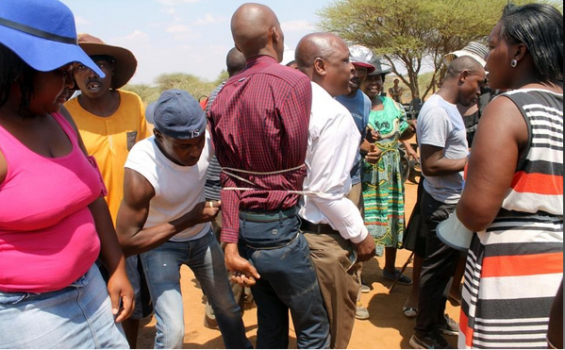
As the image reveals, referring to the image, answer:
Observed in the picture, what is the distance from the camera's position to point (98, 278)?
1876 millimetres

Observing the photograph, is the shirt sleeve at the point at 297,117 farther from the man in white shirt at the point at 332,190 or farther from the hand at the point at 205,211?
the hand at the point at 205,211

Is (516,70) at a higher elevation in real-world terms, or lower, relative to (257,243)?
higher

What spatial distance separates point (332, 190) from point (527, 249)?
2.94 feet

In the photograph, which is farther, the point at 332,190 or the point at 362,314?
the point at 362,314

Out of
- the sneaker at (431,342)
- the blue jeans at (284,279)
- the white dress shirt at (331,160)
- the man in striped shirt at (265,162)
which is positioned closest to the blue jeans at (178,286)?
the blue jeans at (284,279)

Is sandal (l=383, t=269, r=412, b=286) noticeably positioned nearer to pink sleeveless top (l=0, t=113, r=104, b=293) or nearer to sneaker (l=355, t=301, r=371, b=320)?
sneaker (l=355, t=301, r=371, b=320)

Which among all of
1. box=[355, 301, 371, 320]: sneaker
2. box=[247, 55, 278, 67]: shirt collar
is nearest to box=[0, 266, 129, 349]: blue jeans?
box=[247, 55, 278, 67]: shirt collar

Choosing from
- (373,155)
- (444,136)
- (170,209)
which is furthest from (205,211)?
(373,155)

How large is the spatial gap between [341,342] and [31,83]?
198cm

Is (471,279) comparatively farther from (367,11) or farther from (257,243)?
(367,11)

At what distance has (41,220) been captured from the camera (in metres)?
1.56

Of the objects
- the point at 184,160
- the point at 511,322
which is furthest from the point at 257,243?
the point at 511,322

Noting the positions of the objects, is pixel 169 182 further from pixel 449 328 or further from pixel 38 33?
pixel 449 328

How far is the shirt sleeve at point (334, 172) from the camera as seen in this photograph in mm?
2316
